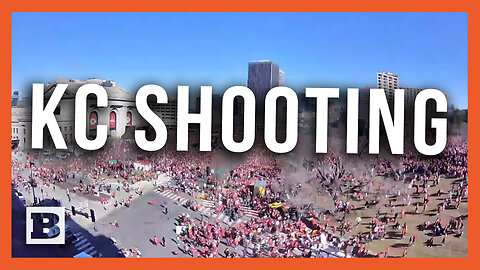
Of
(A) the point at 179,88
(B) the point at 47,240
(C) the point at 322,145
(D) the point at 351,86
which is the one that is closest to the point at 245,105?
(A) the point at 179,88

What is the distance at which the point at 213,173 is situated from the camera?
734cm

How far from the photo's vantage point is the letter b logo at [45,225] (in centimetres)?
654

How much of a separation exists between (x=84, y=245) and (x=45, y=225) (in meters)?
0.91

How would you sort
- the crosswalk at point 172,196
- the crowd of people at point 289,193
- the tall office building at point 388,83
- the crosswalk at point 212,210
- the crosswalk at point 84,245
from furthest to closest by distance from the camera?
the crosswalk at point 172,196 < the crosswalk at point 212,210 < the crowd of people at point 289,193 < the crosswalk at point 84,245 < the tall office building at point 388,83

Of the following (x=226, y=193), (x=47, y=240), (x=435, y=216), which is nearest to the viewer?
(x=47, y=240)

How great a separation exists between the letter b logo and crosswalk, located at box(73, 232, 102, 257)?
337 millimetres

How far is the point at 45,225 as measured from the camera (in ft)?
21.6

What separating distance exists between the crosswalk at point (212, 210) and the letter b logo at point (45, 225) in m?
2.20

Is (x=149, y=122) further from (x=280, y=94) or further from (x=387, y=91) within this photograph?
(x=387, y=91)

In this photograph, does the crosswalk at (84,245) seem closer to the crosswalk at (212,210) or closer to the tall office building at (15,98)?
the crosswalk at (212,210)

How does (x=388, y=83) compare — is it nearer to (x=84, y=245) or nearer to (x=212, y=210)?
(x=212, y=210)

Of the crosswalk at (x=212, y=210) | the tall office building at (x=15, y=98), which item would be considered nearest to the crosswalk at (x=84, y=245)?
the crosswalk at (x=212, y=210)

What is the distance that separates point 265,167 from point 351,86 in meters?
2.59

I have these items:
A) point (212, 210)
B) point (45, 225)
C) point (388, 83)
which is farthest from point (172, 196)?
point (388, 83)
